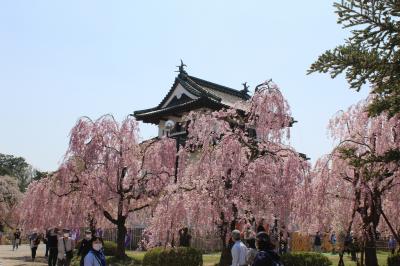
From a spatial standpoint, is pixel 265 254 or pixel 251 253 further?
pixel 251 253

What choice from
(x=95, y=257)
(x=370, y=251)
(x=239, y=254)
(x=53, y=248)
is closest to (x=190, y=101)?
(x=53, y=248)

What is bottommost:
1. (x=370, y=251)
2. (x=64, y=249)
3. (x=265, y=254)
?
(x=64, y=249)

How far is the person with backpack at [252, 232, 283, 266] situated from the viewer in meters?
6.57

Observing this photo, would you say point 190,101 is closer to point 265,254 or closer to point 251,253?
point 251,253

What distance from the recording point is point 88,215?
21.9m

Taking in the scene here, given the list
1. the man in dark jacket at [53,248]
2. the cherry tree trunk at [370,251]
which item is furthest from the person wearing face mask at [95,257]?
the cherry tree trunk at [370,251]

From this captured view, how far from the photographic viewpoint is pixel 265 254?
6.64 m

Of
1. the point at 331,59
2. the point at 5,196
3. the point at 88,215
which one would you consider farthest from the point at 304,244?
the point at 5,196

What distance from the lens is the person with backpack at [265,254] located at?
6.57 metres

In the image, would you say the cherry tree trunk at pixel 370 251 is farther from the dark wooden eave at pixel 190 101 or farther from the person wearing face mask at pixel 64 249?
the dark wooden eave at pixel 190 101

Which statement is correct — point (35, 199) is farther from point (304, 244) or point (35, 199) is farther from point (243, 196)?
point (304, 244)

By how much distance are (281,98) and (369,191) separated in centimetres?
440

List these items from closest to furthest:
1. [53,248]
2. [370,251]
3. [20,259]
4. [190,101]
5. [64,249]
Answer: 1. [64,249]
2. [370,251]
3. [53,248]
4. [20,259]
5. [190,101]

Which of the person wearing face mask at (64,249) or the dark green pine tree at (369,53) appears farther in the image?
the person wearing face mask at (64,249)
